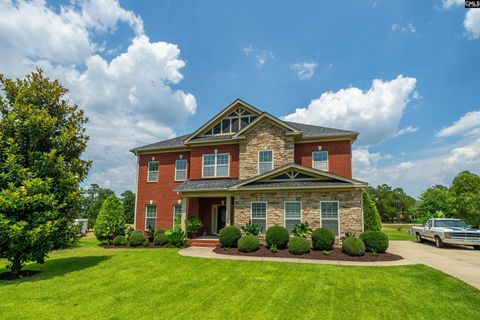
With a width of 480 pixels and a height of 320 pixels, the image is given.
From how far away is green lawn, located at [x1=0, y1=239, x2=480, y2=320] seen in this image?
21.5 feet

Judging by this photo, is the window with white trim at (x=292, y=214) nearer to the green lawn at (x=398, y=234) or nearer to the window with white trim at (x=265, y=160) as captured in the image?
the window with white trim at (x=265, y=160)

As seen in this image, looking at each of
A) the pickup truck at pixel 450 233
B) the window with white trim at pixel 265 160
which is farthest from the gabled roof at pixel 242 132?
the pickup truck at pixel 450 233

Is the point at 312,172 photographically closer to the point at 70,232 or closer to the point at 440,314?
the point at 440,314

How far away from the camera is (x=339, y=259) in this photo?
12641 millimetres

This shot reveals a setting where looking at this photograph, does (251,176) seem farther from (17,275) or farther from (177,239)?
(17,275)

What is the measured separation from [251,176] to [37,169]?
12.1m

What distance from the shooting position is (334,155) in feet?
60.7

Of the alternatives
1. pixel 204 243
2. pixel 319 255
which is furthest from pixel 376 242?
pixel 204 243

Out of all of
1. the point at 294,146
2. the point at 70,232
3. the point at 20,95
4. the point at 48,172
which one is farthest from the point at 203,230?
the point at 20,95

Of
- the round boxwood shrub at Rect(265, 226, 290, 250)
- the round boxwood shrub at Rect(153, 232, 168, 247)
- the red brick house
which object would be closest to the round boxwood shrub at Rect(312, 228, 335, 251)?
the red brick house

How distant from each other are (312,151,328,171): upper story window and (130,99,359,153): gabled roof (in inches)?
44.8

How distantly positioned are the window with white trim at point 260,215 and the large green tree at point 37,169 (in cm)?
937

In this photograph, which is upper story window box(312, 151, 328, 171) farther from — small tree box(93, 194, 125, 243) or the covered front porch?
small tree box(93, 194, 125, 243)

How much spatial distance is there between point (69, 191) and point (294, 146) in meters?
13.8
